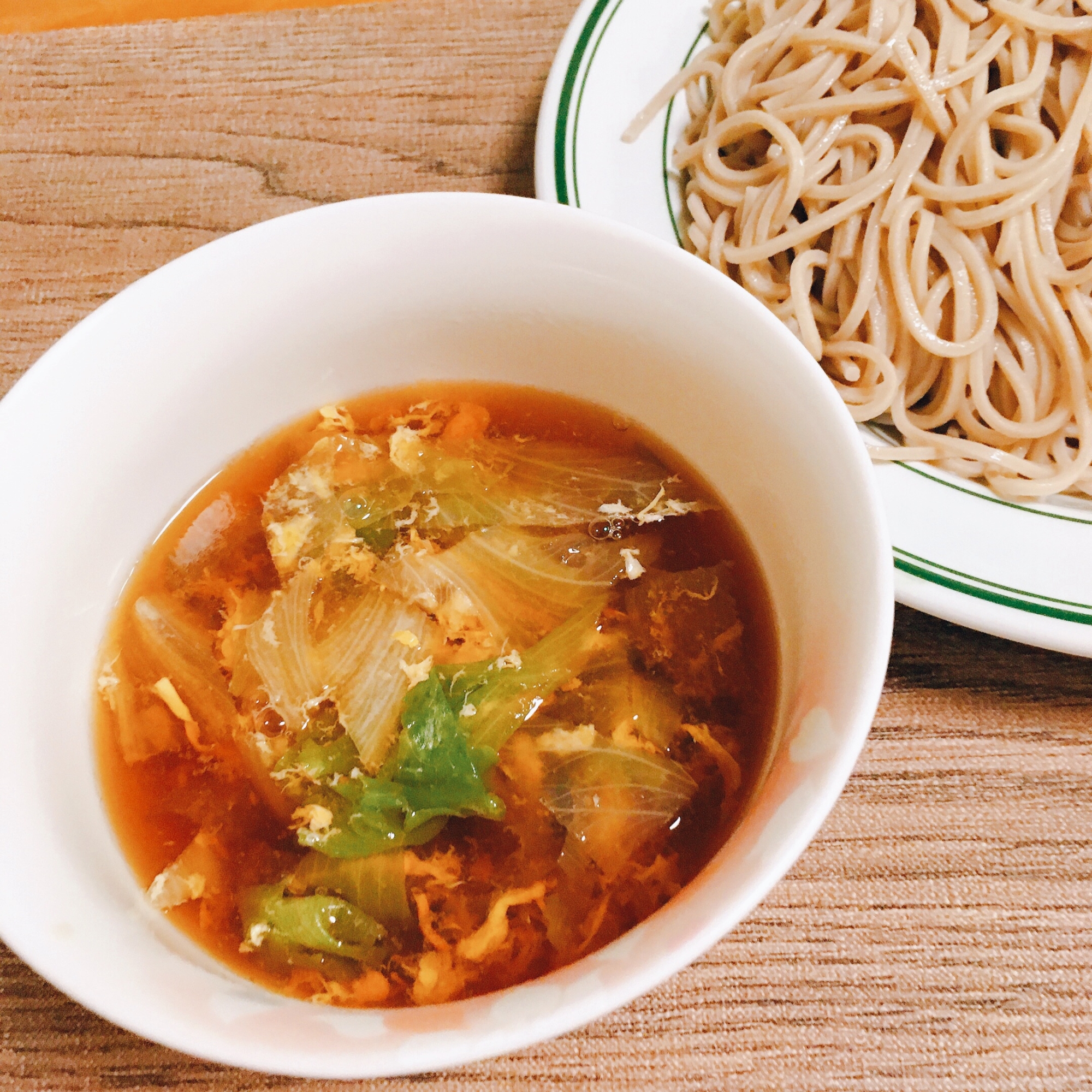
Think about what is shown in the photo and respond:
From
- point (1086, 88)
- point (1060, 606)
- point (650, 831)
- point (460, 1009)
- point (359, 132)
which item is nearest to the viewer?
point (460, 1009)

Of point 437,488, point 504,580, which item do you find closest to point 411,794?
point 504,580

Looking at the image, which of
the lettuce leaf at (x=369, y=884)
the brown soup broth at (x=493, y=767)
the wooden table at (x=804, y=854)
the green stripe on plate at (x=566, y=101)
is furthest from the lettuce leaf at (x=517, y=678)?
the green stripe on plate at (x=566, y=101)

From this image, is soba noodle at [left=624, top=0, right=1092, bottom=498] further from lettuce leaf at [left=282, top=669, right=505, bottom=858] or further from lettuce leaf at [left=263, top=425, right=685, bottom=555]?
lettuce leaf at [left=282, top=669, right=505, bottom=858]

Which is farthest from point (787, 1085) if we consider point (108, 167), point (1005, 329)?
point (108, 167)

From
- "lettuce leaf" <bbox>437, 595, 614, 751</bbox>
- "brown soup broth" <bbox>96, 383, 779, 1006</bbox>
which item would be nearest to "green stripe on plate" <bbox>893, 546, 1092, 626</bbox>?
"brown soup broth" <bbox>96, 383, 779, 1006</bbox>

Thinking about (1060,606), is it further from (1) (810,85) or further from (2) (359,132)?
(2) (359,132)

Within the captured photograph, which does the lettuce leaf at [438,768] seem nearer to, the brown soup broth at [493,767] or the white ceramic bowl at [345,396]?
the brown soup broth at [493,767]

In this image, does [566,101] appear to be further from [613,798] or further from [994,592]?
[613,798]
